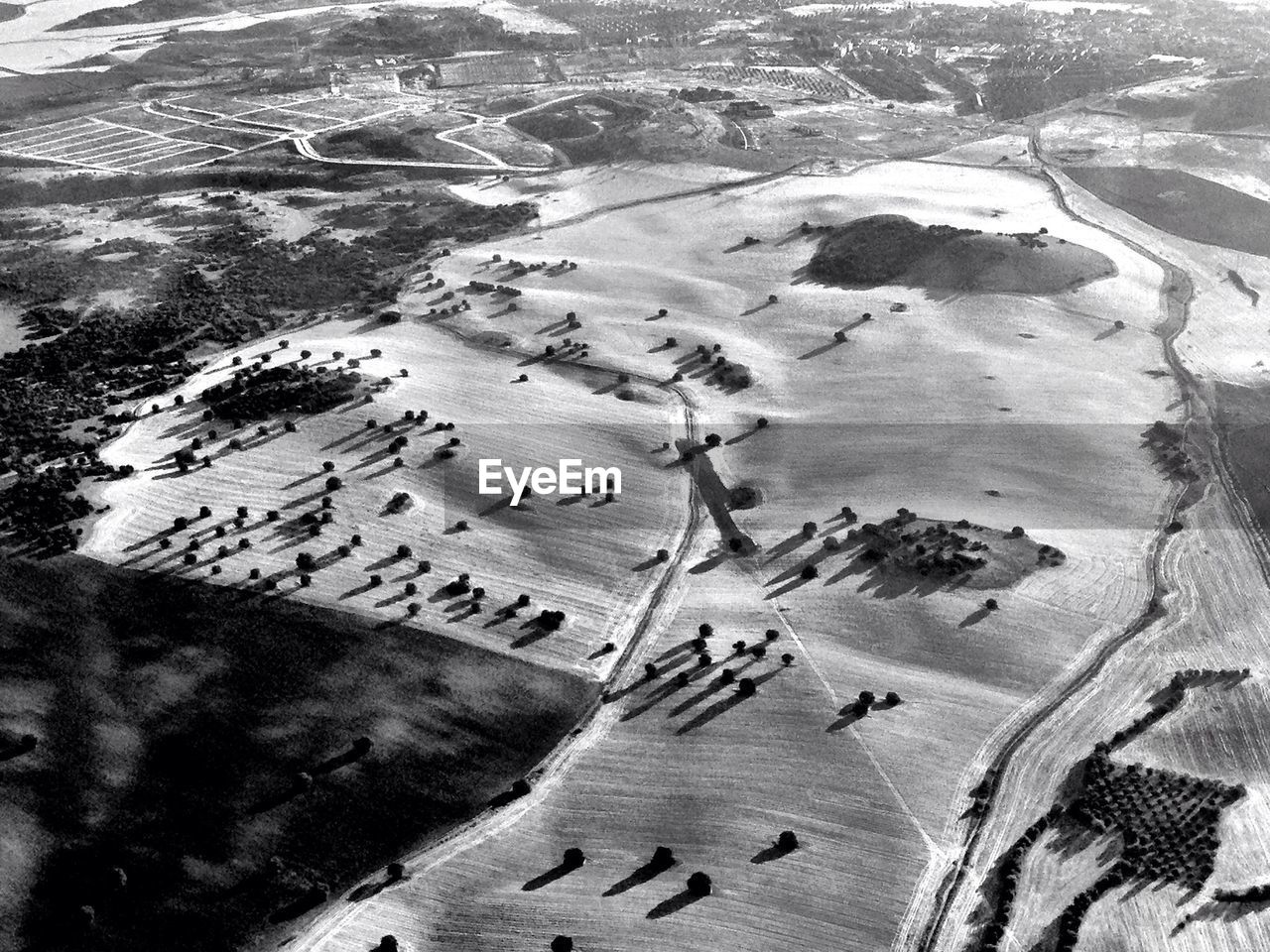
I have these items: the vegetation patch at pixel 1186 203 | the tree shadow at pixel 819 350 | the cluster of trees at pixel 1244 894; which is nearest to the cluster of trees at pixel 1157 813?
the cluster of trees at pixel 1244 894

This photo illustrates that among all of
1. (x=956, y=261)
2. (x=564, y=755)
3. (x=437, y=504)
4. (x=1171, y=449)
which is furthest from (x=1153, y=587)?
(x=956, y=261)

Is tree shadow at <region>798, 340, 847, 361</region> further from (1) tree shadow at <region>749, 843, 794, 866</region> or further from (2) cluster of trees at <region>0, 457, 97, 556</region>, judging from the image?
(1) tree shadow at <region>749, 843, 794, 866</region>

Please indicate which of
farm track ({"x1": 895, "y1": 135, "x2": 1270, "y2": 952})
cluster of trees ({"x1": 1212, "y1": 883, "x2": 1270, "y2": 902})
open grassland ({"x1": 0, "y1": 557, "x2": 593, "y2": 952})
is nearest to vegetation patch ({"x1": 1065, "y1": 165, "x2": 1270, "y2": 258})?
farm track ({"x1": 895, "y1": 135, "x2": 1270, "y2": 952})

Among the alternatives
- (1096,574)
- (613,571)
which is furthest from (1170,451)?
(613,571)

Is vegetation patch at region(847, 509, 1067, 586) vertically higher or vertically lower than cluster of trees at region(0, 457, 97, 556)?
lower

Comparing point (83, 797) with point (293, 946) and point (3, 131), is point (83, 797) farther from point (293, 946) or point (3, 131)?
point (3, 131)

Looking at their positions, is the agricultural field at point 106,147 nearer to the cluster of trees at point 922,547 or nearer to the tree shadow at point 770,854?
the cluster of trees at point 922,547

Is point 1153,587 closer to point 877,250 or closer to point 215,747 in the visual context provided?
point 215,747
